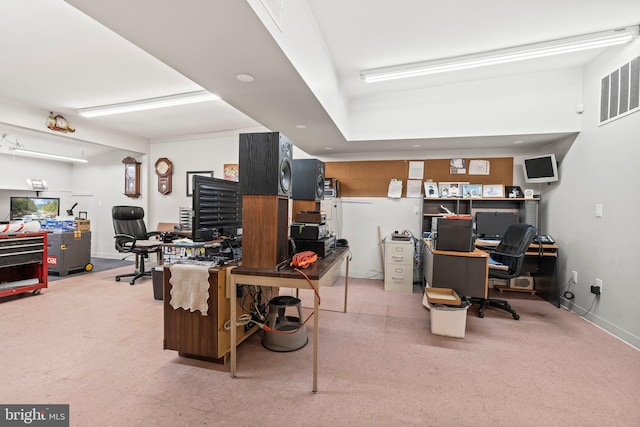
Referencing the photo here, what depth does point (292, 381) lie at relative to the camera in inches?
74.9

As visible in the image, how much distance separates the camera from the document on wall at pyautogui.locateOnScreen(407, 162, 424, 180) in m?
4.62

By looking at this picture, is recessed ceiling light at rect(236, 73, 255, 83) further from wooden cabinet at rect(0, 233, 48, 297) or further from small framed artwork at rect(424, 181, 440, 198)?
wooden cabinet at rect(0, 233, 48, 297)

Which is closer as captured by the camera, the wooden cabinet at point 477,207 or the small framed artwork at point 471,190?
the wooden cabinet at point 477,207

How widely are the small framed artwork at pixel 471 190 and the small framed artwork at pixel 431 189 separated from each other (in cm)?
39

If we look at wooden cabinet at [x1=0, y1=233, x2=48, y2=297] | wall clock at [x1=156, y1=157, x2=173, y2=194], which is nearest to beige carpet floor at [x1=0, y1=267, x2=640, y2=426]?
wooden cabinet at [x1=0, y1=233, x2=48, y2=297]

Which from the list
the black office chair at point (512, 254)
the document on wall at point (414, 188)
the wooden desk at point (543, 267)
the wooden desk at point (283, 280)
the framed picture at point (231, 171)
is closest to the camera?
the wooden desk at point (283, 280)

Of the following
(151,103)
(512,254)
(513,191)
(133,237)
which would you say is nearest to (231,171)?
(151,103)

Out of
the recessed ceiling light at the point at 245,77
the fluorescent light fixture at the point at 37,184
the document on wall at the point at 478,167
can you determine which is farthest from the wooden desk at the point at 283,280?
the fluorescent light fixture at the point at 37,184

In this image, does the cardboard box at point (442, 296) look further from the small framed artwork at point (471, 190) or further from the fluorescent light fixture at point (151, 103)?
the fluorescent light fixture at point (151, 103)

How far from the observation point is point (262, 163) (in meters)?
1.86

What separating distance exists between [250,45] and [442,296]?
2.82 m

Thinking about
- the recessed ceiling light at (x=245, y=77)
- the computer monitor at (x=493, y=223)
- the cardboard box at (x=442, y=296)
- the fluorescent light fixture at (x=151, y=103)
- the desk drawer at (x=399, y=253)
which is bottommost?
the cardboard box at (x=442, y=296)

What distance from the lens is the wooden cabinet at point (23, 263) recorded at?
336 cm

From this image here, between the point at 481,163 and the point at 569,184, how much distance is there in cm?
115
